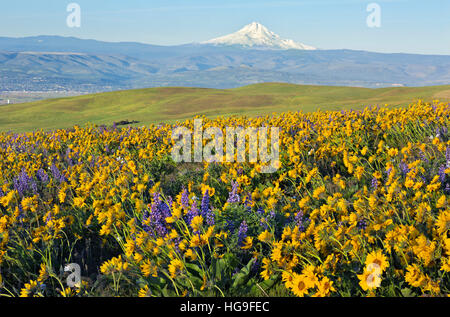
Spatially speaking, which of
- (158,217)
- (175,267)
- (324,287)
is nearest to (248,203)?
(158,217)

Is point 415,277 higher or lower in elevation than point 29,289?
higher

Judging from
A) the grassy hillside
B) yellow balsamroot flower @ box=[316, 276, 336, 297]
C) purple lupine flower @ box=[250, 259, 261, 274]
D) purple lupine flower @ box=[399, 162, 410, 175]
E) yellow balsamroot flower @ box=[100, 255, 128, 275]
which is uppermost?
the grassy hillside

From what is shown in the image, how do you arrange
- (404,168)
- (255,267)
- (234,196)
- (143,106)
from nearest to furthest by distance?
(255,267)
(234,196)
(404,168)
(143,106)

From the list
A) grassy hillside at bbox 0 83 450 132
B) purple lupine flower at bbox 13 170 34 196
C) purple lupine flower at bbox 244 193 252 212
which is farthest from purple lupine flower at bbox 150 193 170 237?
grassy hillside at bbox 0 83 450 132

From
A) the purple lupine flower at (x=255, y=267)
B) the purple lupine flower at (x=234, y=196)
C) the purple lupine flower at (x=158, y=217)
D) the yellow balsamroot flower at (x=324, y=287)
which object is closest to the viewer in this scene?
the yellow balsamroot flower at (x=324, y=287)

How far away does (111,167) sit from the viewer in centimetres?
737

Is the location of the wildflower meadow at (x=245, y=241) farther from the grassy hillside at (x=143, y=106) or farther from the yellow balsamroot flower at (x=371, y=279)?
the grassy hillside at (x=143, y=106)

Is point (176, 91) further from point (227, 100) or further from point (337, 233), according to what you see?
point (337, 233)

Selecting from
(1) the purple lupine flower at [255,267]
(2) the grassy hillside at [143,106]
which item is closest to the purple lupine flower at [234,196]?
(1) the purple lupine flower at [255,267]

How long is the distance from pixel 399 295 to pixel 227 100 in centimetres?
3815

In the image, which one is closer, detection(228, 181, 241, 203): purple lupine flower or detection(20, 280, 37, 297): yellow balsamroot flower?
detection(20, 280, 37, 297): yellow balsamroot flower

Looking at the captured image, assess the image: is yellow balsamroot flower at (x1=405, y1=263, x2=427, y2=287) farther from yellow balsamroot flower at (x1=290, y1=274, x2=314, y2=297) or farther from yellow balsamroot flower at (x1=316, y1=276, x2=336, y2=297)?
yellow balsamroot flower at (x1=290, y1=274, x2=314, y2=297)

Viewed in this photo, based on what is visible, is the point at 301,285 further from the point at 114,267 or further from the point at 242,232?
the point at 114,267
